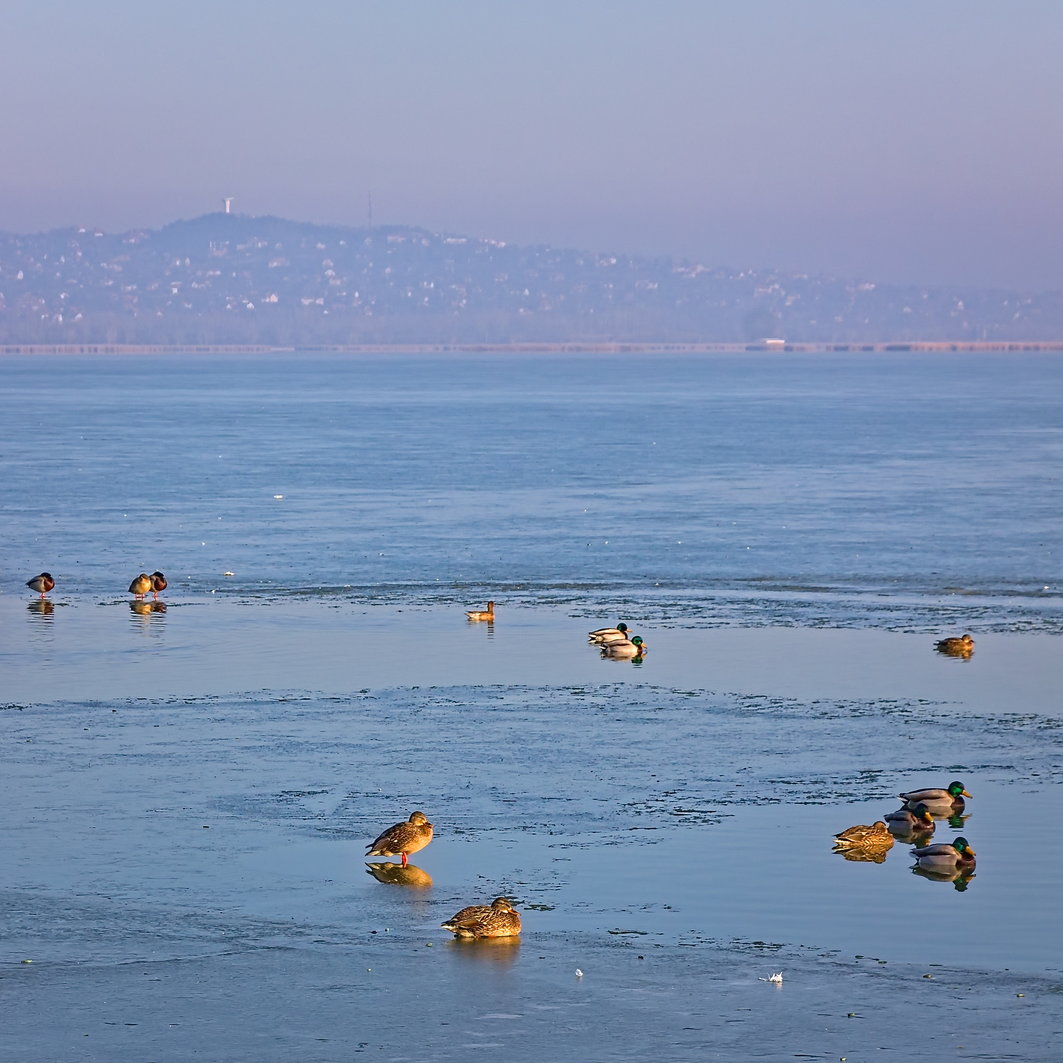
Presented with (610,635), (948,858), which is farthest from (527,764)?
(610,635)

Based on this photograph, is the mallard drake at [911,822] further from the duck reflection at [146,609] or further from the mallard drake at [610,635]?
the duck reflection at [146,609]

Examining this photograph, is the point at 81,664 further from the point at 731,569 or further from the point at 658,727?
the point at 731,569

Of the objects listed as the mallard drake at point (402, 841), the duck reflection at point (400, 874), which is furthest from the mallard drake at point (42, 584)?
the duck reflection at point (400, 874)

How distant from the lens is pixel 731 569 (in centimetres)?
3759

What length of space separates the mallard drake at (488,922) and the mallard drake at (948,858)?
14.8 feet

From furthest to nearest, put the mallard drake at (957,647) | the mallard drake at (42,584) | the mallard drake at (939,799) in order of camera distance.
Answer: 1. the mallard drake at (42,584)
2. the mallard drake at (957,647)
3. the mallard drake at (939,799)

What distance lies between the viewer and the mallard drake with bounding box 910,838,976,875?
56.1ft

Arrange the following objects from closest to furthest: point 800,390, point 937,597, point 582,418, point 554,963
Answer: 1. point 554,963
2. point 937,597
3. point 582,418
4. point 800,390

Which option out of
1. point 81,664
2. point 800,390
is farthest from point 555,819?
point 800,390

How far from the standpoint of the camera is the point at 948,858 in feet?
56.1

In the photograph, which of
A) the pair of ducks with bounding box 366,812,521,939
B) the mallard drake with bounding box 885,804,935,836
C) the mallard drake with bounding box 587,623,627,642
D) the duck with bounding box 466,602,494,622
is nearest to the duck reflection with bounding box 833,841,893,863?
the mallard drake with bounding box 885,804,935,836

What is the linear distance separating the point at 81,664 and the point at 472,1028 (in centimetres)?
1571

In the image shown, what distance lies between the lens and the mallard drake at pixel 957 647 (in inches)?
1094

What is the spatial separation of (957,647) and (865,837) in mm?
11143
